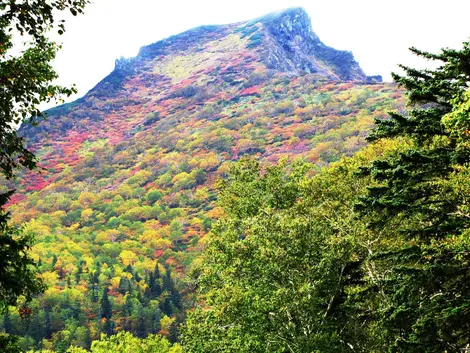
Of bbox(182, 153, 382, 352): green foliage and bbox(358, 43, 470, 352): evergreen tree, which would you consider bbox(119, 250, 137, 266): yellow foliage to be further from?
bbox(358, 43, 470, 352): evergreen tree

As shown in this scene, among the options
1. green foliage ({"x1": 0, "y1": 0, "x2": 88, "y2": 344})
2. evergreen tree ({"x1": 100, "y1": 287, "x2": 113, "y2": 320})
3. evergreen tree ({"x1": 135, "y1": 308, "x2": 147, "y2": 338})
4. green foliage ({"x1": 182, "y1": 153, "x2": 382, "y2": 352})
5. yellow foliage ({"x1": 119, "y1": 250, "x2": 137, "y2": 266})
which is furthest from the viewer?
yellow foliage ({"x1": 119, "y1": 250, "x2": 137, "y2": 266})

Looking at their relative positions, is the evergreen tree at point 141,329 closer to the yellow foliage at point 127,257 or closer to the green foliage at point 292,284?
the yellow foliage at point 127,257

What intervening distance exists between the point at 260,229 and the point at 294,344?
4475mm

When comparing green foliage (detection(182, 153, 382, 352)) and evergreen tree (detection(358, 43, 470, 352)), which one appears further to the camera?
green foliage (detection(182, 153, 382, 352))

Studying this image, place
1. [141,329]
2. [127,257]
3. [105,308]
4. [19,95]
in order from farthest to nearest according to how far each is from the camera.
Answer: [127,257]
[105,308]
[141,329]
[19,95]

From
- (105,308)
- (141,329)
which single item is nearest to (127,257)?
(105,308)

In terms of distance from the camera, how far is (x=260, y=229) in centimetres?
1803

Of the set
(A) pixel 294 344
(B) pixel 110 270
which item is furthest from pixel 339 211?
(B) pixel 110 270

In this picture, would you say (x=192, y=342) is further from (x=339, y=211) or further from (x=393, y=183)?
(x=393, y=183)

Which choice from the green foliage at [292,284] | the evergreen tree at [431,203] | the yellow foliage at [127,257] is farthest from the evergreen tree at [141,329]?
the evergreen tree at [431,203]

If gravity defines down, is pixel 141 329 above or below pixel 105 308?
below

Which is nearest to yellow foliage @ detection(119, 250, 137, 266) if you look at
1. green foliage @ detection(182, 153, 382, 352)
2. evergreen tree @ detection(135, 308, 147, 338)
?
evergreen tree @ detection(135, 308, 147, 338)

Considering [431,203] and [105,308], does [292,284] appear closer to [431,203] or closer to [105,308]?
[431,203]

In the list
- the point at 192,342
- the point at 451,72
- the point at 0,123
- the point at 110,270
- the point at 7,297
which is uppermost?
the point at 0,123
